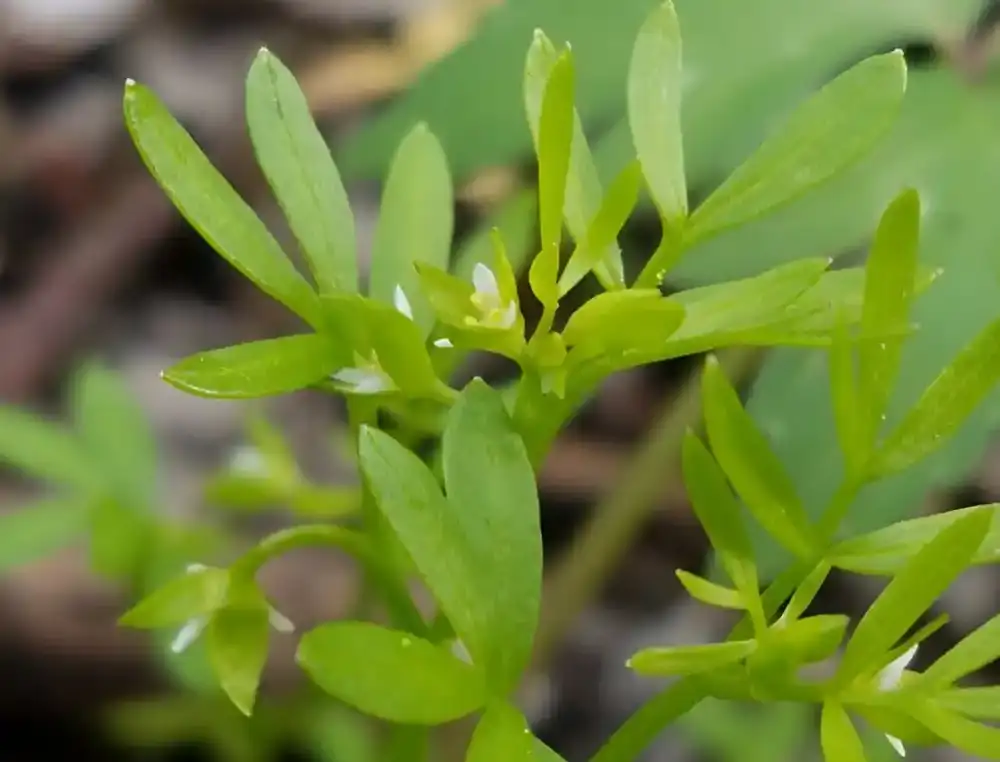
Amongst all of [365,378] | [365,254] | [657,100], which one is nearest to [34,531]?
[365,378]

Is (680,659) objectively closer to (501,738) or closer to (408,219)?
(501,738)

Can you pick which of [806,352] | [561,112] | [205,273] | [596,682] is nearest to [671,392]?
[596,682]

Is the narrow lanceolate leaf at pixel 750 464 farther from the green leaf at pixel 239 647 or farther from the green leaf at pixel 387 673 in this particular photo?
the green leaf at pixel 239 647

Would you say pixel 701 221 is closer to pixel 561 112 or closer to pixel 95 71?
pixel 561 112

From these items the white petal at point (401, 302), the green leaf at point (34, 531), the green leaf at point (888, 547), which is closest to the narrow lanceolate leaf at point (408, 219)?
the white petal at point (401, 302)

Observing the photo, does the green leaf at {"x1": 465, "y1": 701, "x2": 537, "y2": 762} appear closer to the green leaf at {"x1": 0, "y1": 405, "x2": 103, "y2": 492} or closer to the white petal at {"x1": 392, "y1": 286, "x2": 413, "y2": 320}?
the white petal at {"x1": 392, "y1": 286, "x2": 413, "y2": 320}
